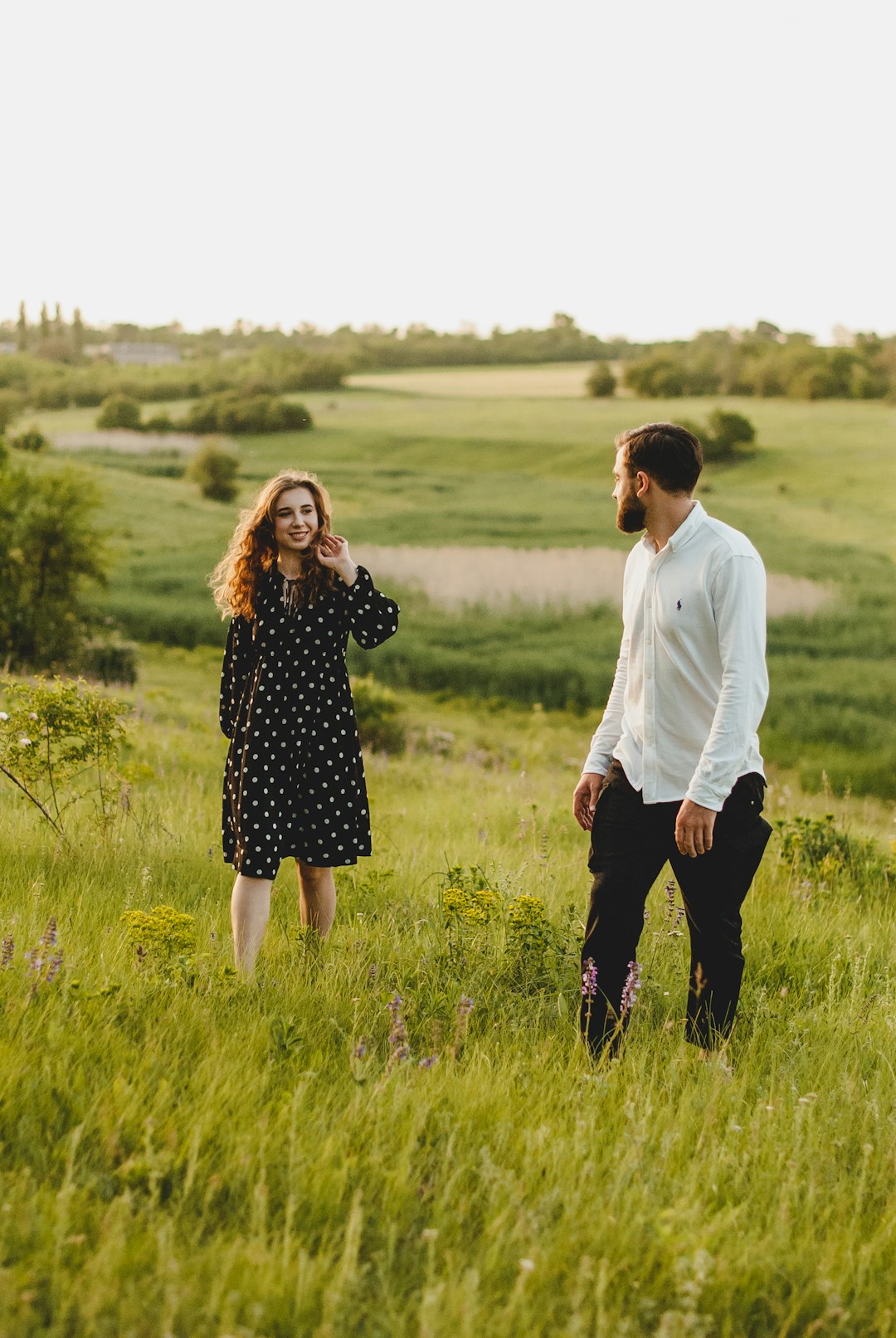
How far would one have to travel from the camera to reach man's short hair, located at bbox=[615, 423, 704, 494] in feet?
12.3

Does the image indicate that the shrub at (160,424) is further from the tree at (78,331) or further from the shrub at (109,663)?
the shrub at (109,663)

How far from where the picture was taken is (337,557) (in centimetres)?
445

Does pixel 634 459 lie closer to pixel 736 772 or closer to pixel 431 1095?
pixel 736 772

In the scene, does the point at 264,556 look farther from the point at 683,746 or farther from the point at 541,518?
the point at 541,518

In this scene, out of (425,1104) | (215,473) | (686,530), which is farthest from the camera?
(215,473)

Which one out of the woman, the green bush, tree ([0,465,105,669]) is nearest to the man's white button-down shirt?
the woman

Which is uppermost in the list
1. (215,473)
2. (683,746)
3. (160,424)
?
(160,424)

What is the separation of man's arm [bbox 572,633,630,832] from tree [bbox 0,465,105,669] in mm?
22697

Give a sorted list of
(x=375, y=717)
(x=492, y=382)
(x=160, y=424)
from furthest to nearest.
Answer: (x=492, y=382) → (x=160, y=424) → (x=375, y=717)

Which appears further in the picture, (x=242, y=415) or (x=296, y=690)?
(x=242, y=415)

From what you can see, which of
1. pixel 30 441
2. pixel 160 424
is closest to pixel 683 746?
pixel 30 441

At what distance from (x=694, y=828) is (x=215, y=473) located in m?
47.0

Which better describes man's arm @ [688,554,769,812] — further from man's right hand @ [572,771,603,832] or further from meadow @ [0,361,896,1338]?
meadow @ [0,361,896,1338]

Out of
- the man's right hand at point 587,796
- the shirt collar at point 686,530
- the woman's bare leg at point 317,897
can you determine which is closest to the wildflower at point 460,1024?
the man's right hand at point 587,796
